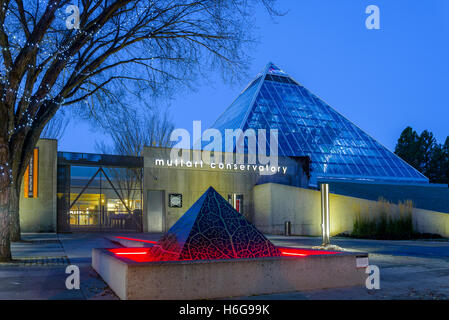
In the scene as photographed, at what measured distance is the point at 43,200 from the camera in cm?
2192

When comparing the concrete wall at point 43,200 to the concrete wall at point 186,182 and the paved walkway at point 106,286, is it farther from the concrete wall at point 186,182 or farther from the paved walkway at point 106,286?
the paved walkway at point 106,286

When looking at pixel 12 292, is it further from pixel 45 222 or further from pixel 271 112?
pixel 271 112

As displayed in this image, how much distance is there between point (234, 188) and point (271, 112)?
38.3ft

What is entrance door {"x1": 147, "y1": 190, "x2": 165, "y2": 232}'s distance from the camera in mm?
23922

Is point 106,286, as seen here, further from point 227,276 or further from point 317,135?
point 317,135

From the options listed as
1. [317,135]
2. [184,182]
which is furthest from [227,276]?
[317,135]

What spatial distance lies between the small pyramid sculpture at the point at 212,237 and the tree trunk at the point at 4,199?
4349 millimetres

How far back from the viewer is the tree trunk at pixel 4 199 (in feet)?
28.4

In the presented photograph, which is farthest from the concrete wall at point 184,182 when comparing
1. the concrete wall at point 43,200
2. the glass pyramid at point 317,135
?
the glass pyramid at point 317,135

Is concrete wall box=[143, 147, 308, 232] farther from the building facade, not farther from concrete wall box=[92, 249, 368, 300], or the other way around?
concrete wall box=[92, 249, 368, 300]

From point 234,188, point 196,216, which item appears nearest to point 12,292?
point 196,216

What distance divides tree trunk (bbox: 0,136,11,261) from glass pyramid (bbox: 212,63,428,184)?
22.3 metres

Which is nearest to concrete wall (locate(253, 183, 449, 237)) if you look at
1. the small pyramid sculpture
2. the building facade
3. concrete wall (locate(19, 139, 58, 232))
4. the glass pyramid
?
the building facade

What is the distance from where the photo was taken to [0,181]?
8594 mm
